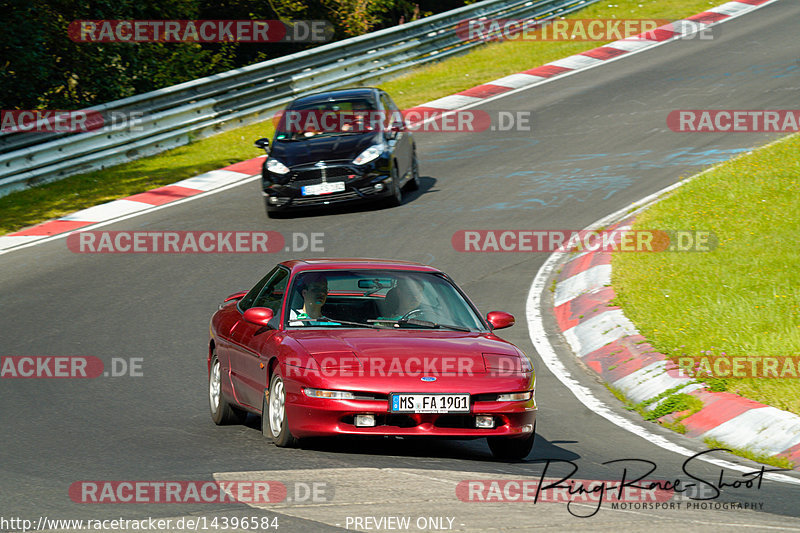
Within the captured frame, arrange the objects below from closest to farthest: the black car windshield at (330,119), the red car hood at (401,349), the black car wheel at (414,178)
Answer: the red car hood at (401,349), the black car windshield at (330,119), the black car wheel at (414,178)

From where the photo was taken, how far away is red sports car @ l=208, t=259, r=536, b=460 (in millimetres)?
7188

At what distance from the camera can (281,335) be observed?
792 cm

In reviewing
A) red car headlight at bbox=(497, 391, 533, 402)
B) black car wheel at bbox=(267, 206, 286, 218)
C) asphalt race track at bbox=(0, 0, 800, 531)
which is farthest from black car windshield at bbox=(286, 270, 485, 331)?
black car wheel at bbox=(267, 206, 286, 218)

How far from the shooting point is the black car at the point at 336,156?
16.6 meters

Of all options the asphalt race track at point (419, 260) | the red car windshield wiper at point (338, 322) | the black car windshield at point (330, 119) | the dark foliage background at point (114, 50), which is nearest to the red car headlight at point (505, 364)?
the asphalt race track at point (419, 260)

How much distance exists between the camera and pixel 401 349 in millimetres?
7555

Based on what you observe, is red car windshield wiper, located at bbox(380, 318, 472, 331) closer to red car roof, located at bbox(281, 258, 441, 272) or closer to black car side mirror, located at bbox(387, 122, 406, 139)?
red car roof, located at bbox(281, 258, 441, 272)

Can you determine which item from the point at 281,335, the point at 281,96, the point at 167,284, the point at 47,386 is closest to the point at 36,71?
the point at 281,96

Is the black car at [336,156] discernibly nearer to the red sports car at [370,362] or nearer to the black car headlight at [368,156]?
the black car headlight at [368,156]

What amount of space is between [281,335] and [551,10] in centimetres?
Answer: 2451

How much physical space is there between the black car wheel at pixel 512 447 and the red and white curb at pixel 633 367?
5.41 feet

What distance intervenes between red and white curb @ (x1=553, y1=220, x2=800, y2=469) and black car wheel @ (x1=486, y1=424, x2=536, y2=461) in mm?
1648

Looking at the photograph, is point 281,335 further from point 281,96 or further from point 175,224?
point 281,96

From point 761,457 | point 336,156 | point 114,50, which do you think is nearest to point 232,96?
point 114,50
